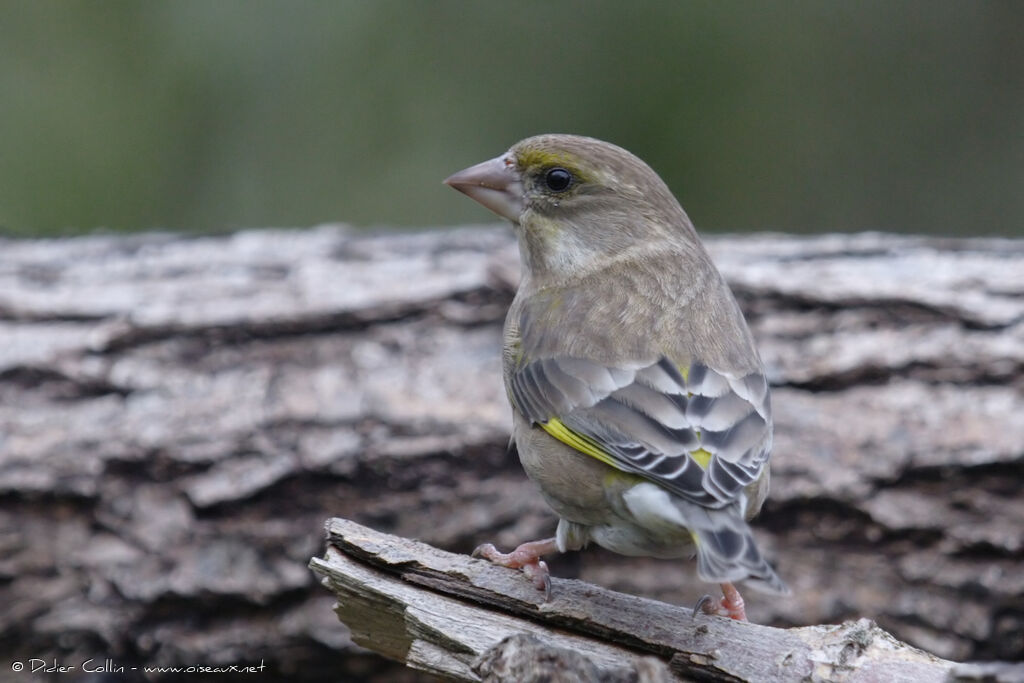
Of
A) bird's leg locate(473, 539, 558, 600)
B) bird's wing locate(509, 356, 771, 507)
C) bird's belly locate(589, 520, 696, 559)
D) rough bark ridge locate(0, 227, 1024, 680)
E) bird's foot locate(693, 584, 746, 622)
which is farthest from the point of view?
rough bark ridge locate(0, 227, 1024, 680)

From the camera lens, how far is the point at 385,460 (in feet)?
17.6

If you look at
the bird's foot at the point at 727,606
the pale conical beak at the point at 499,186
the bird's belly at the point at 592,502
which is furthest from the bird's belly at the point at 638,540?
the pale conical beak at the point at 499,186

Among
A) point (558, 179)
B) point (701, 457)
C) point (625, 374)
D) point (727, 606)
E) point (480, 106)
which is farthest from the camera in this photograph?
point (480, 106)

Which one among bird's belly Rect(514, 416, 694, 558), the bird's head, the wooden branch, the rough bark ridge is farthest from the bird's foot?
the bird's head

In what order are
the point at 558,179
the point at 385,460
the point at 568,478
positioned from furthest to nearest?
the point at 385,460 < the point at 558,179 < the point at 568,478

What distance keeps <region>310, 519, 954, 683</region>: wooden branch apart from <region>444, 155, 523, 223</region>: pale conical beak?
1.41m

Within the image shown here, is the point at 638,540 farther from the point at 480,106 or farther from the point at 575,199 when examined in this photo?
the point at 480,106

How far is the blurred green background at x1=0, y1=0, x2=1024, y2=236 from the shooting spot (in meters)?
9.28

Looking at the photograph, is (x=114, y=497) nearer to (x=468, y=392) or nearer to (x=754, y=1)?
(x=468, y=392)

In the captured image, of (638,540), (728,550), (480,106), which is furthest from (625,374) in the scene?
(480,106)

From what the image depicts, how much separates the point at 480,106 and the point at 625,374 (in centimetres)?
633

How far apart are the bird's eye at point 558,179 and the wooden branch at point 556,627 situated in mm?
1469

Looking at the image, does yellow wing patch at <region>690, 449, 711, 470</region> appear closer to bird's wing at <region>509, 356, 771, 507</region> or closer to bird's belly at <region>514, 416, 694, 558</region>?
bird's wing at <region>509, 356, 771, 507</region>

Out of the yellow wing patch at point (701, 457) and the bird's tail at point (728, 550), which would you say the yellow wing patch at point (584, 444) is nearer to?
the yellow wing patch at point (701, 457)
